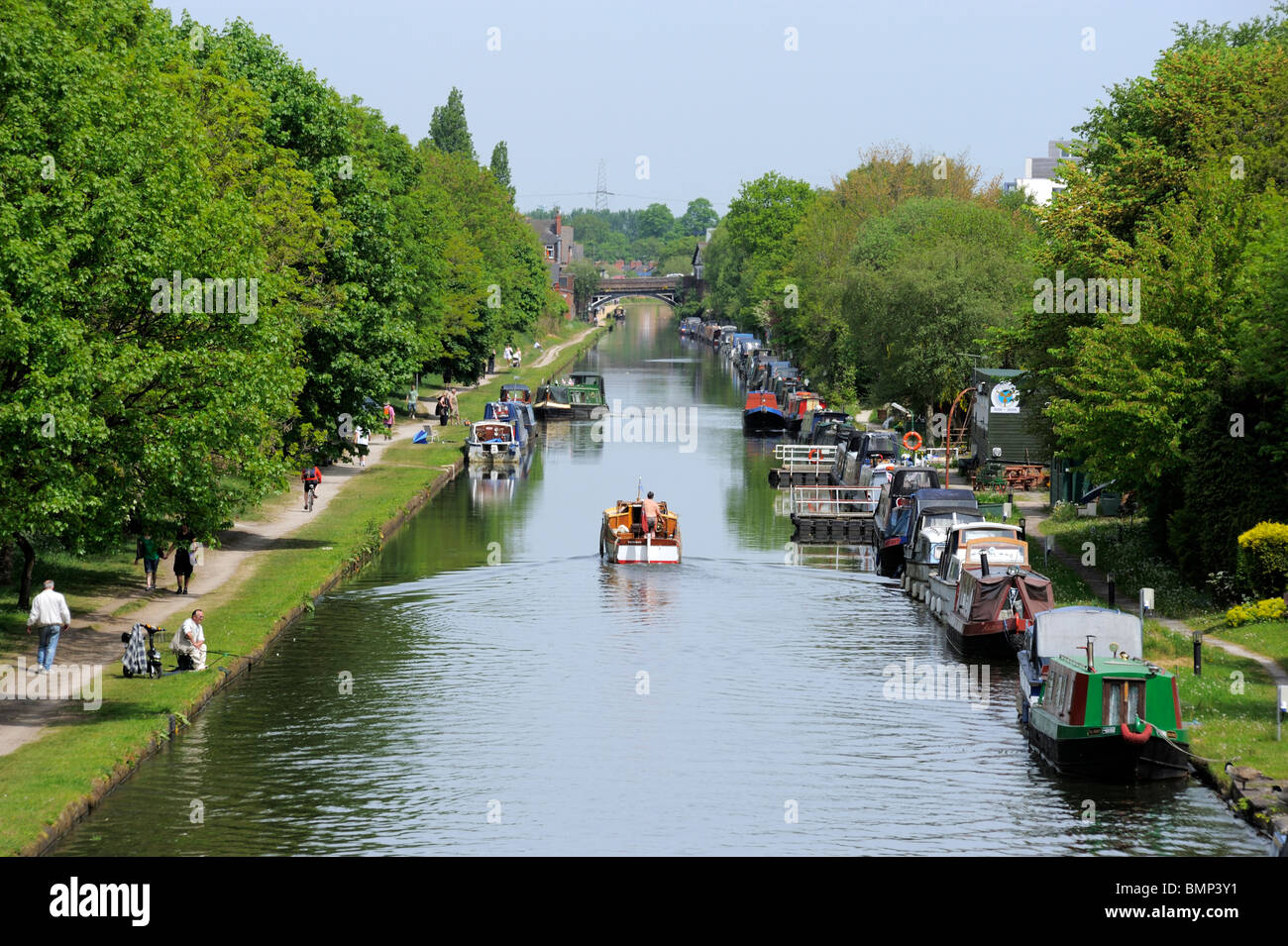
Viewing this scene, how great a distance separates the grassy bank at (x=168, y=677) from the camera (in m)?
23.9

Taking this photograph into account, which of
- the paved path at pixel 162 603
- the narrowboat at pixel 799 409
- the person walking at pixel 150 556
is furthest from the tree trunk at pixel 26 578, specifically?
the narrowboat at pixel 799 409

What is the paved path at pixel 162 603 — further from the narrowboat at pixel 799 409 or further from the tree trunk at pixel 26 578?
the narrowboat at pixel 799 409

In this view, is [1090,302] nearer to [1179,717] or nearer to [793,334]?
[1179,717]

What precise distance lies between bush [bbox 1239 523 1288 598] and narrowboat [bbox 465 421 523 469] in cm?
4336

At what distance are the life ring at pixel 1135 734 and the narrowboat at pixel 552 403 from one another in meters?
75.8

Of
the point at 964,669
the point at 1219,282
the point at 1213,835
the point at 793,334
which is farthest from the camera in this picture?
the point at 793,334

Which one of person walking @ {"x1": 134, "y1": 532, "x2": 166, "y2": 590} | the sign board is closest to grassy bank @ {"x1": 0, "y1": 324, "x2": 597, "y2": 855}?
person walking @ {"x1": 134, "y1": 532, "x2": 166, "y2": 590}

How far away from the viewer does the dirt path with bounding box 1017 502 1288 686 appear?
33016 millimetres

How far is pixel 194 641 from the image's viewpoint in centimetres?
3266

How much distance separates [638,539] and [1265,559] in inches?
763

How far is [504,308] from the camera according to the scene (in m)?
114

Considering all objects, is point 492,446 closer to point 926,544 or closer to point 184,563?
point 926,544
